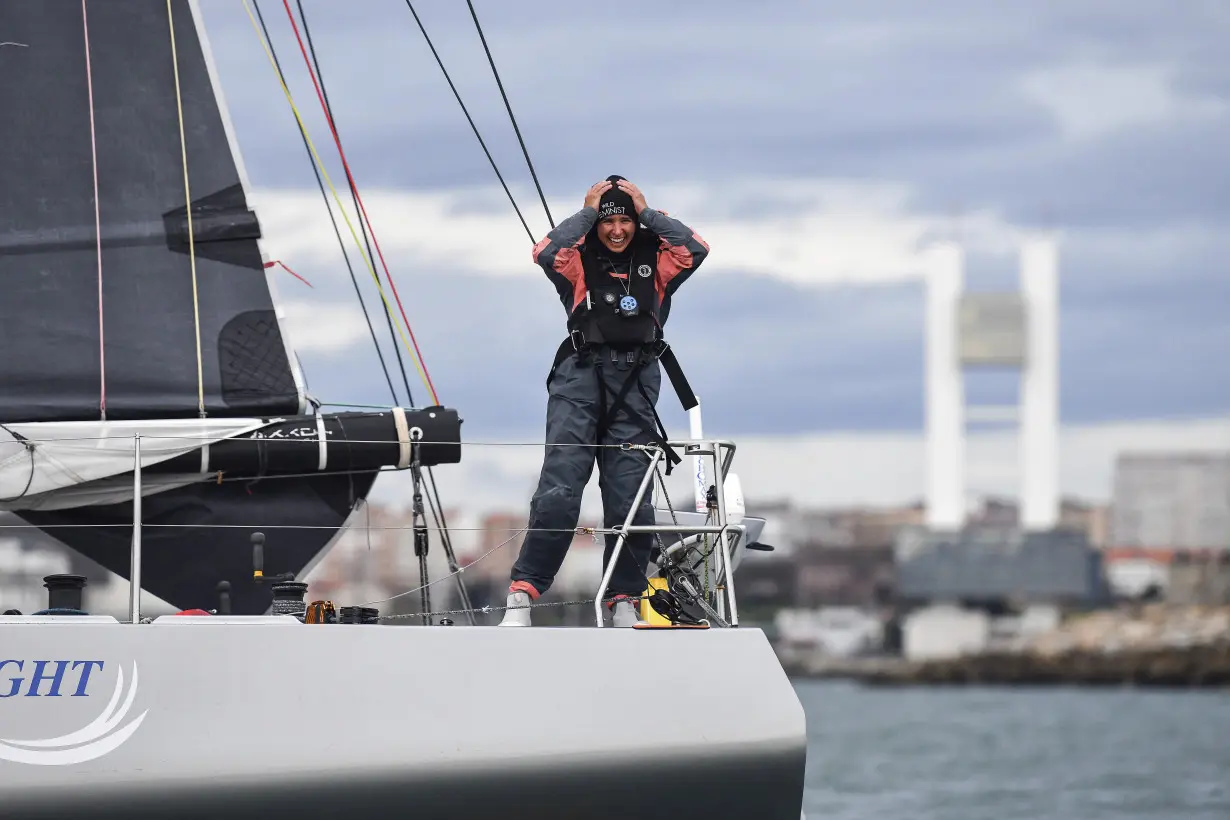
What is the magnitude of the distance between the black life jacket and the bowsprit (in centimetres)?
202

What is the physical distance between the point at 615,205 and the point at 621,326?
0.42m

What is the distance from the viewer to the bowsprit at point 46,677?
5609 millimetres

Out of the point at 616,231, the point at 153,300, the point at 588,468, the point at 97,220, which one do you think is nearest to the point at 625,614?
the point at 588,468

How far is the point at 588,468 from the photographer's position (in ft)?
22.0

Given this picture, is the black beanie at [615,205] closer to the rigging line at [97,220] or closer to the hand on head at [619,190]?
the hand on head at [619,190]

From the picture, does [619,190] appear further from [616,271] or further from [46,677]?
[46,677]

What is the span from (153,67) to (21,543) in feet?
6.45

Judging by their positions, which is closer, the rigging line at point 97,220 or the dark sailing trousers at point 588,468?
the dark sailing trousers at point 588,468

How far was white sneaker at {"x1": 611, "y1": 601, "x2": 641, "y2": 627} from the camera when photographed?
6590mm

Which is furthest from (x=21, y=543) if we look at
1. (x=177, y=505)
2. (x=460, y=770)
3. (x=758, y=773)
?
(x=758, y=773)

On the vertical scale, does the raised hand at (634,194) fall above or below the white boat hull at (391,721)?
above

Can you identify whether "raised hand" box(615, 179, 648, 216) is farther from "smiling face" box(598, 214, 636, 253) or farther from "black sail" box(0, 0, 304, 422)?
"black sail" box(0, 0, 304, 422)

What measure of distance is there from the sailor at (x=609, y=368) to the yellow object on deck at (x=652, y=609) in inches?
3.3

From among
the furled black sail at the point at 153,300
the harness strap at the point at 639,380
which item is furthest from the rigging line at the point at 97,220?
the harness strap at the point at 639,380
